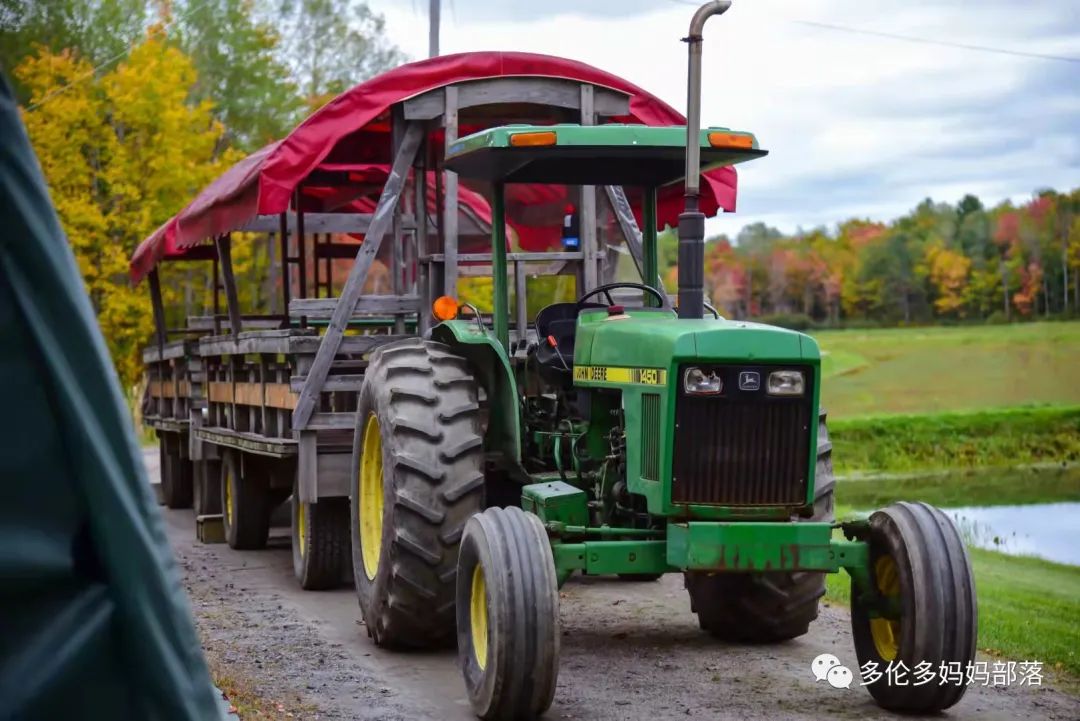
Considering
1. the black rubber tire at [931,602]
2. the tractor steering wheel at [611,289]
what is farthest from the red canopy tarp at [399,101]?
the black rubber tire at [931,602]

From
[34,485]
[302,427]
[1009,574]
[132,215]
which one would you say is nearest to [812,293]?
[132,215]

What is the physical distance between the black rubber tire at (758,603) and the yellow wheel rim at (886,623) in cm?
85

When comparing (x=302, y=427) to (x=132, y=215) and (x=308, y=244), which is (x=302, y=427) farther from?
(x=308, y=244)

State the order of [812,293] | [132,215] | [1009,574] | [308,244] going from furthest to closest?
[812,293], [308,244], [132,215], [1009,574]

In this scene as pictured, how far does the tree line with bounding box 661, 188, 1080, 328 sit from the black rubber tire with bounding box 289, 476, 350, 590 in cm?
3287

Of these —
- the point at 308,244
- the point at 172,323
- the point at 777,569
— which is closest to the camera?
the point at 777,569

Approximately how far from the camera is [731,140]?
7.79 metres

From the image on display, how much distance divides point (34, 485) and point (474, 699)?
14.9 feet

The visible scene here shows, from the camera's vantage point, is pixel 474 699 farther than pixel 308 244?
No

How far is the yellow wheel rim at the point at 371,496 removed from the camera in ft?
28.7

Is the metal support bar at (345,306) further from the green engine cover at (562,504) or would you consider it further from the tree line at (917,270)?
the tree line at (917,270)

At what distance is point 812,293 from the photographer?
67.1 metres

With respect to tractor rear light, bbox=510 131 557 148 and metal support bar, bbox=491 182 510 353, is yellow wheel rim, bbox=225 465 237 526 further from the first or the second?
tractor rear light, bbox=510 131 557 148

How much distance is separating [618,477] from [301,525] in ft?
12.4
